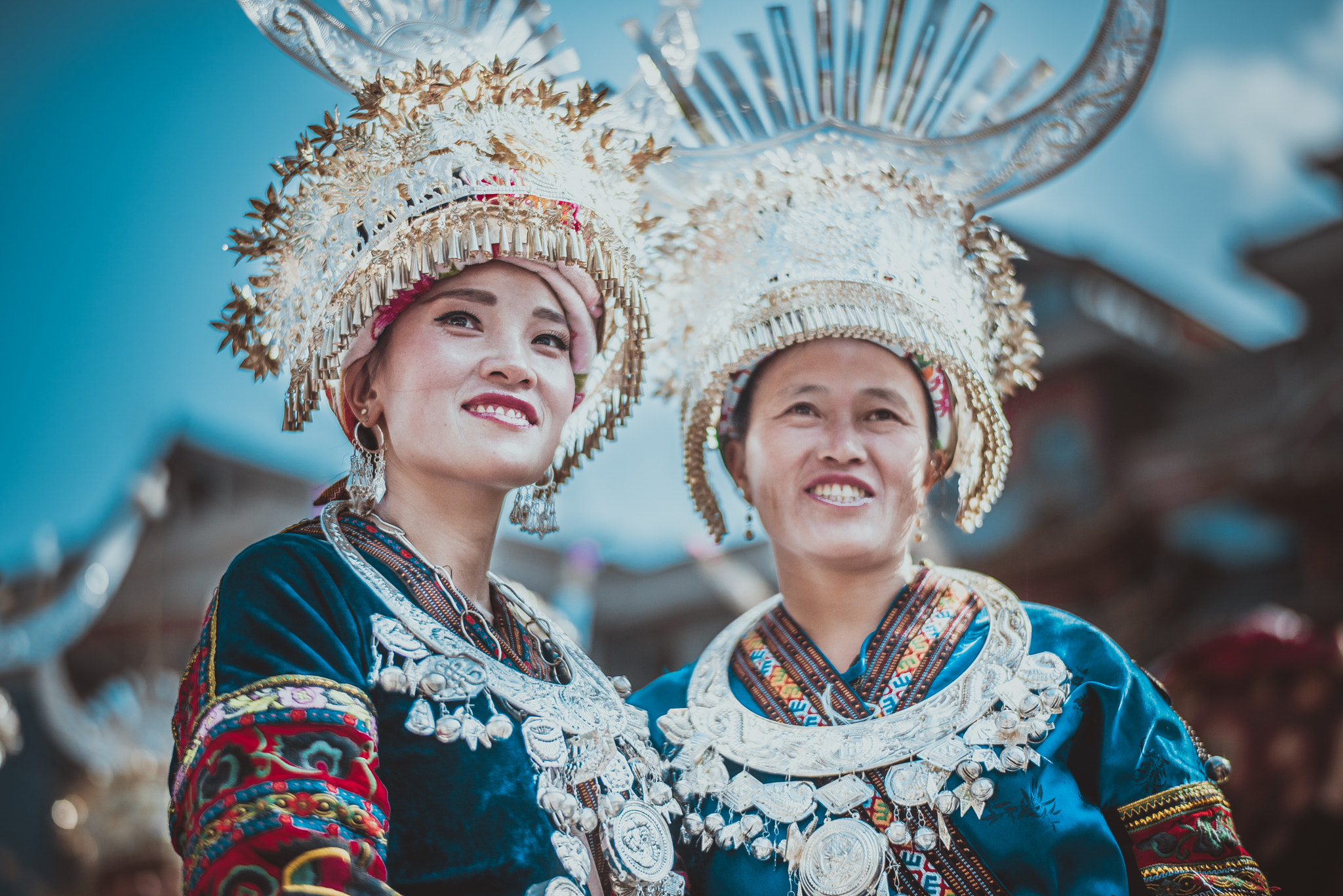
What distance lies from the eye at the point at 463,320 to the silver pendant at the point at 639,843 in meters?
1.00

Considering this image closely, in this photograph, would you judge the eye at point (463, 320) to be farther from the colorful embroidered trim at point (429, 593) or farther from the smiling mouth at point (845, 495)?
the smiling mouth at point (845, 495)

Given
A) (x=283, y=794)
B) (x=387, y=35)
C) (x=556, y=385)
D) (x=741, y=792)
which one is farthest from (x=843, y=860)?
(x=387, y=35)

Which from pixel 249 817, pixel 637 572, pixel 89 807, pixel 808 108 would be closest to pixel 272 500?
pixel 637 572

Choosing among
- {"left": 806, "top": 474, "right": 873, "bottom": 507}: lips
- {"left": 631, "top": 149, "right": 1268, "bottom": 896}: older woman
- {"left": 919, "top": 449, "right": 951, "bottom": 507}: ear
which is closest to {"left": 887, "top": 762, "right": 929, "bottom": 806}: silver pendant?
{"left": 631, "top": 149, "right": 1268, "bottom": 896}: older woman

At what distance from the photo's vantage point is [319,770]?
6.39 ft

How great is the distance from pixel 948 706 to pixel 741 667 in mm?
549

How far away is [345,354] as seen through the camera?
2.67m

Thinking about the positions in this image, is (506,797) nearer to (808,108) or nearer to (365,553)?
(365,553)

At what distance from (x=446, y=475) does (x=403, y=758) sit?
23.6 inches

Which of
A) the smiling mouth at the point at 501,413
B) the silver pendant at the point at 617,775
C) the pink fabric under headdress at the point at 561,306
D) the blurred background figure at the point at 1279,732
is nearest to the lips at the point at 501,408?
the smiling mouth at the point at 501,413

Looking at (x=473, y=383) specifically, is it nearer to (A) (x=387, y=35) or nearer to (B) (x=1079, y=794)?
(A) (x=387, y=35)

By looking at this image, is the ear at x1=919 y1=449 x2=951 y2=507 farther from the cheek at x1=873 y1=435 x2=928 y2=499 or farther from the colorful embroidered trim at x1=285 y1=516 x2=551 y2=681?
the colorful embroidered trim at x1=285 y1=516 x2=551 y2=681

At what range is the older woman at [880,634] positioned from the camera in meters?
2.61

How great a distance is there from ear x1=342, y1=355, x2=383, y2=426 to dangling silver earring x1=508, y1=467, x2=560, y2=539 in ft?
1.39
